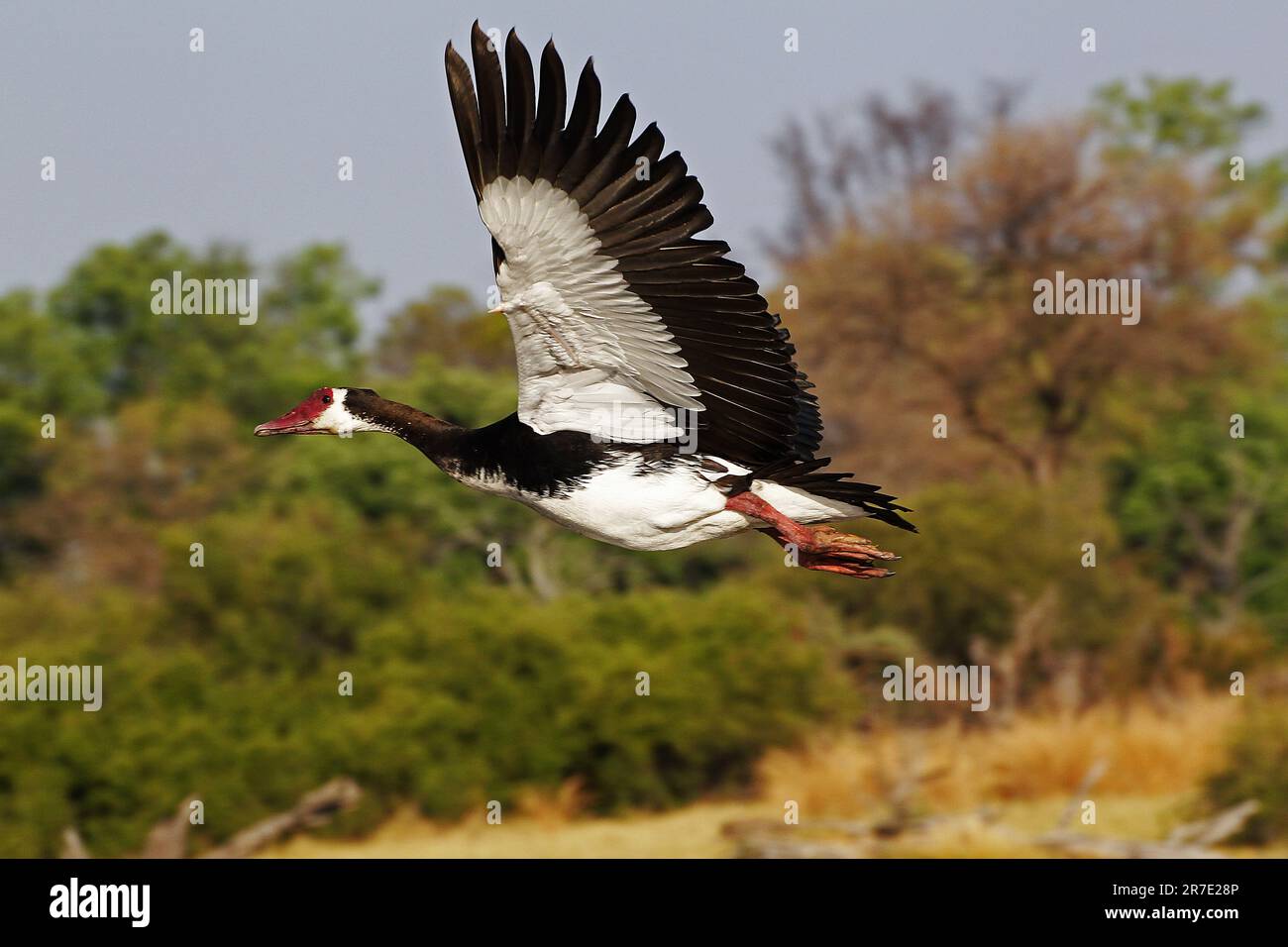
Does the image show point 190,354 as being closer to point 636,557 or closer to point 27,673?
point 636,557

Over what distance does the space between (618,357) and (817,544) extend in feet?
3.53

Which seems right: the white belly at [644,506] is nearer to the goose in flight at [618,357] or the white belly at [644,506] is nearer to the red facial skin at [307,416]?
the goose in flight at [618,357]

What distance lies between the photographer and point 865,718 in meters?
18.1

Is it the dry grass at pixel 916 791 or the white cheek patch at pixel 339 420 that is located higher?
the white cheek patch at pixel 339 420

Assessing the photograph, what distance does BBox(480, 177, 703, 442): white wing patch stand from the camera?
19.8ft

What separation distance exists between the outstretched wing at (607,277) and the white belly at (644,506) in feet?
0.54

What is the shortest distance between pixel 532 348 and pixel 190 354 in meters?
24.6

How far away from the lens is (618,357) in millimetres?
6469

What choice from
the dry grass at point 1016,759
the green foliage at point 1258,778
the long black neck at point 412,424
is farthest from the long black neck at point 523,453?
the green foliage at point 1258,778

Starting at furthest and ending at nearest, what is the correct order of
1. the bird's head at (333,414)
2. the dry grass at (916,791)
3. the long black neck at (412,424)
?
the dry grass at (916,791), the bird's head at (333,414), the long black neck at (412,424)

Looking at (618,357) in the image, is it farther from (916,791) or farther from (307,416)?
(916,791)

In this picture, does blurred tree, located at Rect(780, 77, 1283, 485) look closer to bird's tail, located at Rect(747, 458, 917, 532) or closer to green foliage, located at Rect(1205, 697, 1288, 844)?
green foliage, located at Rect(1205, 697, 1288, 844)

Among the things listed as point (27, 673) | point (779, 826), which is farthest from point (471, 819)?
point (27, 673)

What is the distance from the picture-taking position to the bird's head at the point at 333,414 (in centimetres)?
735
